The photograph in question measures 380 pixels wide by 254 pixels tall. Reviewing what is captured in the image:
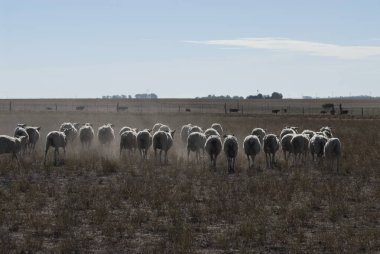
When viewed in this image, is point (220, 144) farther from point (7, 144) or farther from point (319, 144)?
point (7, 144)

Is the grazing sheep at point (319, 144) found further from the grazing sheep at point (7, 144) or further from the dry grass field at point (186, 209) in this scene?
the grazing sheep at point (7, 144)

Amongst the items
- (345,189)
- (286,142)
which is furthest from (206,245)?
(286,142)

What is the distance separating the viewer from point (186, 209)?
43.2 feet

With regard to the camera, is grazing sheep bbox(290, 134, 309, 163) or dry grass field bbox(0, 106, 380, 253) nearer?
dry grass field bbox(0, 106, 380, 253)

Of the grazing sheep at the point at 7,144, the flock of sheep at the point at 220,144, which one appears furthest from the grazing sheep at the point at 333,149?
the grazing sheep at the point at 7,144

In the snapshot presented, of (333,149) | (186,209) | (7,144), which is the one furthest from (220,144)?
(186,209)

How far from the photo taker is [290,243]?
10195mm

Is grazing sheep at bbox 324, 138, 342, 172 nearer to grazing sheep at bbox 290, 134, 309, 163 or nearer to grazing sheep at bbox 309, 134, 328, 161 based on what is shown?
grazing sheep at bbox 309, 134, 328, 161

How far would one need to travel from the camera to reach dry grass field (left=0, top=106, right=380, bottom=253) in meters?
10.1

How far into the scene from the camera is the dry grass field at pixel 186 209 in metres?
10.1

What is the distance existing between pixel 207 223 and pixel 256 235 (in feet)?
4.82

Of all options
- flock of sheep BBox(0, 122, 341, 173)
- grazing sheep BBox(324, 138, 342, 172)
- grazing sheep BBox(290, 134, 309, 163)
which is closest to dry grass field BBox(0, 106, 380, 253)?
grazing sheep BBox(324, 138, 342, 172)

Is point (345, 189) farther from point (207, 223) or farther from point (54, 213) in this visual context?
point (54, 213)

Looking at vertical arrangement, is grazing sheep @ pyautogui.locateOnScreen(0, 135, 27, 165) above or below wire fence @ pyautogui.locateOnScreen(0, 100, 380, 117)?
below
